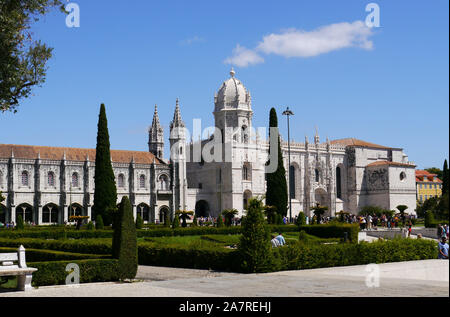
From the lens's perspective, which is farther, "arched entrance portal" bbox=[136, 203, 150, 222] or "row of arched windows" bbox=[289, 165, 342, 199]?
"row of arched windows" bbox=[289, 165, 342, 199]

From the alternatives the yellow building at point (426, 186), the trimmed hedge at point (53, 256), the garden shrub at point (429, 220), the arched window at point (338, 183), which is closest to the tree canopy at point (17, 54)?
the trimmed hedge at point (53, 256)

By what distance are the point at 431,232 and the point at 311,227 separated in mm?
9817

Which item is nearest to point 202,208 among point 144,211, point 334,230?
point 144,211

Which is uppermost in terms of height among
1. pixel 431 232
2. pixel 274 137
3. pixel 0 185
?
pixel 274 137

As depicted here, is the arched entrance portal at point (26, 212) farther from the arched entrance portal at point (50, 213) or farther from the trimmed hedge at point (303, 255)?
the trimmed hedge at point (303, 255)

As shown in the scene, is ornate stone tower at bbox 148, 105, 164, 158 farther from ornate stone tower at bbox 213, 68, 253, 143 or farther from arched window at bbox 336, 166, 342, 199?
arched window at bbox 336, 166, 342, 199

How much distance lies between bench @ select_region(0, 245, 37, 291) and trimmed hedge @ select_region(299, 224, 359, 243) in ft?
60.2

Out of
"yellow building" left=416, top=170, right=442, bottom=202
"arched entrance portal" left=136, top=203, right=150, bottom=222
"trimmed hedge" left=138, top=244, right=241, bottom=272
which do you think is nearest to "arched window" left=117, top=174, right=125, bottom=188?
"arched entrance portal" left=136, top=203, right=150, bottom=222

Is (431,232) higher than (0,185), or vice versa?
(0,185)

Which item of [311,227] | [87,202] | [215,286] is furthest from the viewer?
[87,202]

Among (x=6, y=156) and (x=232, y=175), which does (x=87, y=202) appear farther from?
(x=232, y=175)

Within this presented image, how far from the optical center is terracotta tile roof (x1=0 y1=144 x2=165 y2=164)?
5650 centimetres
